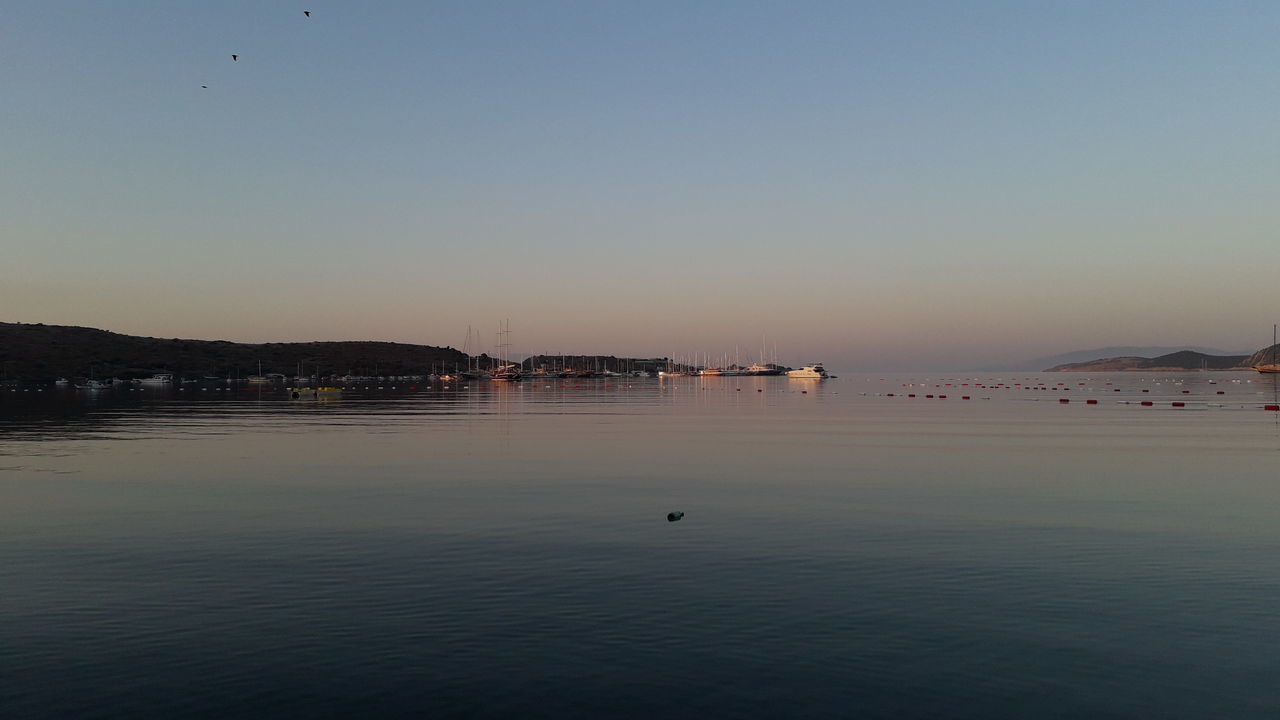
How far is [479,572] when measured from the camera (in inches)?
907

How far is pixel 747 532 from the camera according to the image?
95.1 ft

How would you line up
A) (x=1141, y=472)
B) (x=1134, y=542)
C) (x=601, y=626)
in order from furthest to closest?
(x=1141, y=472) < (x=1134, y=542) < (x=601, y=626)

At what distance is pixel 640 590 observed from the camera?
21016mm

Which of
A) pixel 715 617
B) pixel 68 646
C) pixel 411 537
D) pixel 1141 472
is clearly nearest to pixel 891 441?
pixel 1141 472

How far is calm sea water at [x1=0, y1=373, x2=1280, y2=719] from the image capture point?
1441 centimetres

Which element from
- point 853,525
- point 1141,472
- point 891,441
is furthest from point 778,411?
point 853,525

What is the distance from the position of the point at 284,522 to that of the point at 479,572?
37.2 ft

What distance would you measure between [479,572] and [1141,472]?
3725 centimetres

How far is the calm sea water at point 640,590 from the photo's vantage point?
14.4 m

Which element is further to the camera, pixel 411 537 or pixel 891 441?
pixel 891 441

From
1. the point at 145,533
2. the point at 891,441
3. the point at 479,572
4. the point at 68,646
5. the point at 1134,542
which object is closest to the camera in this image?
the point at 68,646

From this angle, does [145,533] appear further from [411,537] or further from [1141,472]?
[1141,472]

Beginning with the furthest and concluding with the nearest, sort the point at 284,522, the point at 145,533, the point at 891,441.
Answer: the point at 891,441 → the point at 284,522 → the point at 145,533

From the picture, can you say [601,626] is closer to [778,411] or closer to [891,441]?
[891,441]
